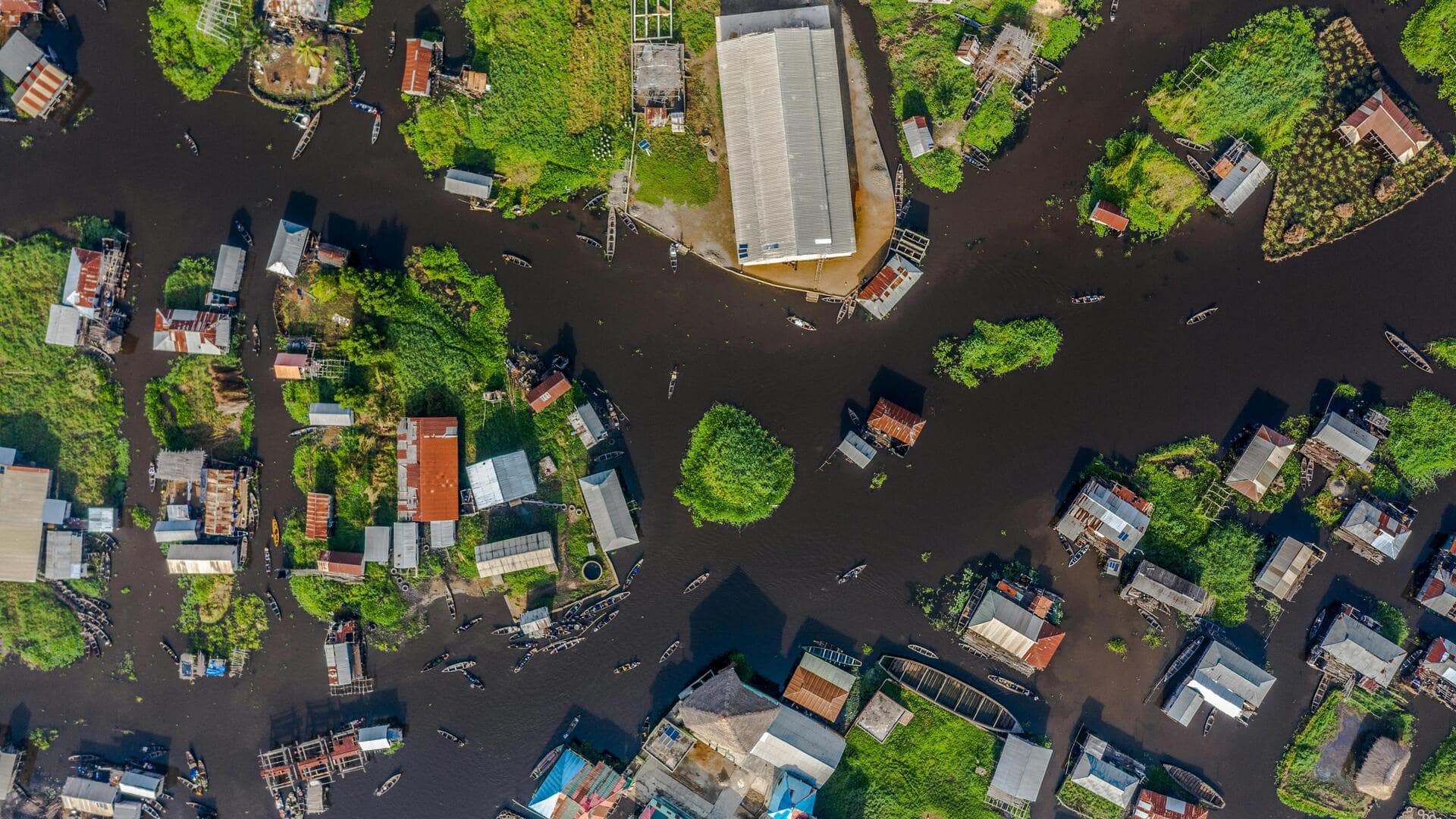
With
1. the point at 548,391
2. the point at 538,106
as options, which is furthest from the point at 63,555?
the point at 538,106

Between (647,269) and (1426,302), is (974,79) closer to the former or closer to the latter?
(647,269)

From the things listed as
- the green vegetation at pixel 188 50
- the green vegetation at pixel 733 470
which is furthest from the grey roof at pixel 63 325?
the green vegetation at pixel 733 470

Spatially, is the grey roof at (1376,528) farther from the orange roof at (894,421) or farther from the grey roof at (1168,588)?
the orange roof at (894,421)

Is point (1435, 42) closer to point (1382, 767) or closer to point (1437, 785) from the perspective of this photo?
point (1382, 767)

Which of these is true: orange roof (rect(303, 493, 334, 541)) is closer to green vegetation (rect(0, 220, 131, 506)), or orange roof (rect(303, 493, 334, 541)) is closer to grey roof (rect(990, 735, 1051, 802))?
green vegetation (rect(0, 220, 131, 506))

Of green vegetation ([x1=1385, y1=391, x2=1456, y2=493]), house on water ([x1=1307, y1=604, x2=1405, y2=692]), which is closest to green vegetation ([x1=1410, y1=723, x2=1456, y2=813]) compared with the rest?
house on water ([x1=1307, y1=604, x2=1405, y2=692])
